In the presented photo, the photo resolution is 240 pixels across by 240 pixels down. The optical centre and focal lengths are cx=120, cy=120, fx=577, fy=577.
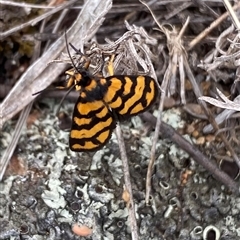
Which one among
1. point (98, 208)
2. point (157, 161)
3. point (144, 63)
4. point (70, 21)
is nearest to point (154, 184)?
point (157, 161)

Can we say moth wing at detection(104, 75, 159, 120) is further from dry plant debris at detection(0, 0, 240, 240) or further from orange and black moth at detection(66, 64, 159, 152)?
dry plant debris at detection(0, 0, 240, 240)

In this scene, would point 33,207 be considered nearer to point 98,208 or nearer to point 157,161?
point 98,208

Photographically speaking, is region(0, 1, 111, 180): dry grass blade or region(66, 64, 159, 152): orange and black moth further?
region(0, 1, 111, 180): dry grass blade

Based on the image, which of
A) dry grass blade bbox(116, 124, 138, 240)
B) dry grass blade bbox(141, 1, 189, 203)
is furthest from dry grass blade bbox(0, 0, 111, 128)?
dry grass blade bbox(116, 124, 138, 240)

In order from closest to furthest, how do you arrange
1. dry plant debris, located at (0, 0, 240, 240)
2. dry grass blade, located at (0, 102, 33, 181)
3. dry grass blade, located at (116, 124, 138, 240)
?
dry grass blade, located at (116, 124, 138, 240)
dry plant debris, located at (0, 0, 240, 240)
dry grass blade, located at (0, 102, 33, 181)

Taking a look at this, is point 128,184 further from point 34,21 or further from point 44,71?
Answer: point 34,21

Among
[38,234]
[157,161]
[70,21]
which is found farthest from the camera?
[70,21]

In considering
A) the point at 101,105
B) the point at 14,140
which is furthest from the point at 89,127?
the point at 14,140
